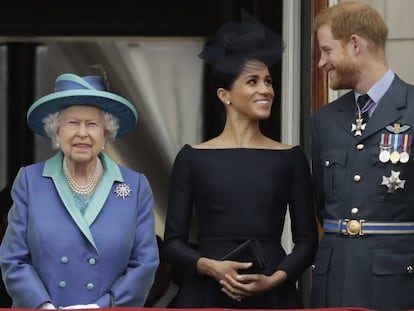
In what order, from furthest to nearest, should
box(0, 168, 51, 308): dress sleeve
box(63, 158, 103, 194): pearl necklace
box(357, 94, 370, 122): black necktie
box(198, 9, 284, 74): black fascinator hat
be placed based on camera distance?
box(198, 9, 284, 74): black fascinator hat, box(357, 94, 370, 122): black necktie, box(63, 158, 103, 194): pearl necklace, box(0, 168, 51, 308): dress sleeve

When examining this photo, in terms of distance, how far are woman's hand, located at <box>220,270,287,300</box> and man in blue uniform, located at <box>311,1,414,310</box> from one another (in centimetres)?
20

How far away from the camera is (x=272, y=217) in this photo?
16.9ft

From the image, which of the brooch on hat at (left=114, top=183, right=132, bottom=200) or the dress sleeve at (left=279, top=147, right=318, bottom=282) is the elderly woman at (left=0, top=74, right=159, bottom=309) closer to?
the brooch on hat at (left=114, top=183, right=132, bottom=200)

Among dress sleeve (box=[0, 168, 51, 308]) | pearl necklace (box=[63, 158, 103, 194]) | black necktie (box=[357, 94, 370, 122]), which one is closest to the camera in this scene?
dress sleeve (box=[0, 168, 51, 308])

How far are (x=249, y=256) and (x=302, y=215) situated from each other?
0.27 m

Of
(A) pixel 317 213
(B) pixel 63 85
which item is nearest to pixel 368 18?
(A) pixel 317 213

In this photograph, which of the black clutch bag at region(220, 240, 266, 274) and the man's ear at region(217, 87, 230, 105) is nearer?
the black clutch bag at region(220, 240, 266, 274)

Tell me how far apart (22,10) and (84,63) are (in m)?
0.44

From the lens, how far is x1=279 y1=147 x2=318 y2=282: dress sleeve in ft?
16.9

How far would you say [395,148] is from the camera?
499 centimetres

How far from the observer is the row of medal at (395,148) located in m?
4.98

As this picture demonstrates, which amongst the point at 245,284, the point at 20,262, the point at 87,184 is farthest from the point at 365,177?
the point at 20,262

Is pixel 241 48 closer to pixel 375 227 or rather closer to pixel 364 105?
pixel 364 105

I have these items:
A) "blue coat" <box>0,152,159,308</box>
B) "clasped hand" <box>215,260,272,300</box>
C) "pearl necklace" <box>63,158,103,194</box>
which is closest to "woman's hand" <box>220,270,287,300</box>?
"clasped hand" <box>215,260,272,300</box>
